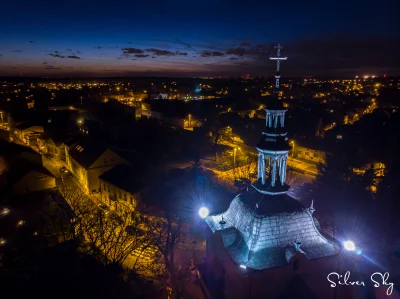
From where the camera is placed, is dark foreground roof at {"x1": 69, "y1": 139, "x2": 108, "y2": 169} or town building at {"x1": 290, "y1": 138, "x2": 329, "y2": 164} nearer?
dark foreground roof at {"x1": 69, "y1": 139, "x2": 108, "y2": 169}

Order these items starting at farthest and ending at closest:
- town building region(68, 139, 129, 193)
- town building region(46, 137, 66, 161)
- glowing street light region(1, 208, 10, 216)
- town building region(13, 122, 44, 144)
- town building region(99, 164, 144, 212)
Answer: town building region(13, 122, 44, 144) → town building region(46, 137, 66, 161) → town building region(68, 139, 129, 193) → town building region(99, 164, 144, 212) → glowing street light region(1, 208, 10, 216)

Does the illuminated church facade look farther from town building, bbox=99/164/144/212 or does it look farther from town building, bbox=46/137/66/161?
town building, bbox=46/137/66/161

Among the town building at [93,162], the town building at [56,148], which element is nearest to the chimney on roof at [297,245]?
the town building at [93,162]

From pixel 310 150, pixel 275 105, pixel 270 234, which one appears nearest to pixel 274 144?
pixel 275 105

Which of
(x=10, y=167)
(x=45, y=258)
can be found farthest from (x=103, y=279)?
(x=10, y=167)

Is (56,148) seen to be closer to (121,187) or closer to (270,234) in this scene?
(121,187)

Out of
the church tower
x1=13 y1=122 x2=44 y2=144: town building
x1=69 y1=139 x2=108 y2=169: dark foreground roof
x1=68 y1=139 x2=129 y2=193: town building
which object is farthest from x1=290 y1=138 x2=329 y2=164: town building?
x1=13 y1=122 x2=44 y2=144: town building

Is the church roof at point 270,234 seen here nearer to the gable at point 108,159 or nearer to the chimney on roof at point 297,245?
the chimney on roof at point 297,245
